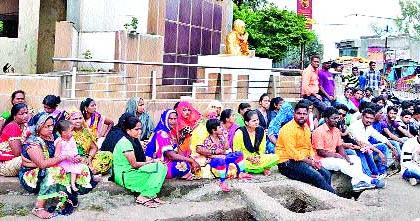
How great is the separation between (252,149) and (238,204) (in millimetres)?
1034

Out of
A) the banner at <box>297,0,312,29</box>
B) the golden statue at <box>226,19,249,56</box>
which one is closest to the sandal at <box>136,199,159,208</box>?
the golden statue at <box>226,19,249,56</box>

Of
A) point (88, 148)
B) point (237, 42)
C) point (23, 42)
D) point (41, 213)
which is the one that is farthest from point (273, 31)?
point (41, 213)

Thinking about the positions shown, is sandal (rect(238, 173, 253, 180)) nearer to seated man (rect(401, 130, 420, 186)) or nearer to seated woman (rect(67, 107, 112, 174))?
seated woman (rect(67, 107, 112, 174))

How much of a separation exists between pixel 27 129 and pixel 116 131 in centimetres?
97

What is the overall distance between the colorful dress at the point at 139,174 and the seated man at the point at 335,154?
244cm

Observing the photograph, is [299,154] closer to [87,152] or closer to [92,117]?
[87,152]

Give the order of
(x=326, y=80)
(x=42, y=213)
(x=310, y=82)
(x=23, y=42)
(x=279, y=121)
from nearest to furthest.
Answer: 1. (x=42, y=213)
2. (x=279, y=121)
3. (x=310, y=82)
4. (x=326, y=80)
5. (x=23, y=42)

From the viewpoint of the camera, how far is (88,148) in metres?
6.10

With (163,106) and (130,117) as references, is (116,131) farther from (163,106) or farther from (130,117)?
(163,106)

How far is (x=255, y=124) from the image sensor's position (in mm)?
6324

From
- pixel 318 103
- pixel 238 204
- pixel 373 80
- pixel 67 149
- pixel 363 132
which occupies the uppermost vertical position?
pixel 373 80

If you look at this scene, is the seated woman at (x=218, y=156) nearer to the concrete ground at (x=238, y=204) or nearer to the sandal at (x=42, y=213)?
the concrete ground at (x=238, y=204)

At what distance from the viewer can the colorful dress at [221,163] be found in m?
5.83

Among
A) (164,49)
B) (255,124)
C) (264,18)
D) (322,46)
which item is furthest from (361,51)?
(255,124)
